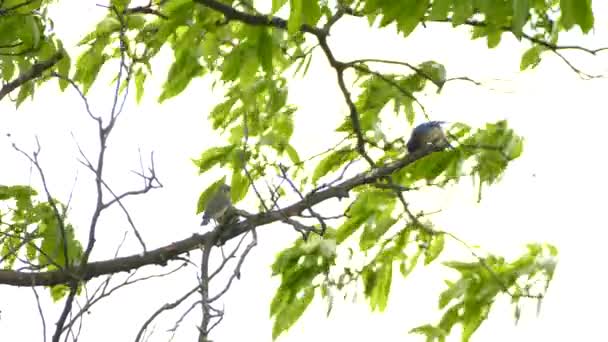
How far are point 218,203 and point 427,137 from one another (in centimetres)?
104

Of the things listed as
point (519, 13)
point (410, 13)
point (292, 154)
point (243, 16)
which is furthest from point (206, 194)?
point (519, 13)

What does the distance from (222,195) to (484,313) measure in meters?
1.37

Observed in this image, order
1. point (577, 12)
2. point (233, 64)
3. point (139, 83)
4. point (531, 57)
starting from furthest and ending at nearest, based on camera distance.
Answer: point (139, 83) < point (531, 57) < point (233, 64) < point (577, 12)

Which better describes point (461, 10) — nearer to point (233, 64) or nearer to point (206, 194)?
point (233, 64)

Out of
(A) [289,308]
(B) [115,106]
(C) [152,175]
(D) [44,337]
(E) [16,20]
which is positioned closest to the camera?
(D) [44,337]

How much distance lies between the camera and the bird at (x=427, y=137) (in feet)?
13.7

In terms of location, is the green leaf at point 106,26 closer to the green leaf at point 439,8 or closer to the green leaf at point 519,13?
the green leaf at point 439,8

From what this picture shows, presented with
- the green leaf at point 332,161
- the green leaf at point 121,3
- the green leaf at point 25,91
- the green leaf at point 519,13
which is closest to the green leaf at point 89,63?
the green leaf at point 121,3

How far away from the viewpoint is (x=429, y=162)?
4.07 meters

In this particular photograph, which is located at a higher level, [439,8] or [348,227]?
[348,227]

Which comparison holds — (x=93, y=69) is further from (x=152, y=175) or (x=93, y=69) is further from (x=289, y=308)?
(x=152, y=175)

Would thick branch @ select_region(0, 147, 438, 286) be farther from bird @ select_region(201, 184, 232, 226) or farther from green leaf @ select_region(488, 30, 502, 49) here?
green leaf @ select_region(488, 30, 502, 49)

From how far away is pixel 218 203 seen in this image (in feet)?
15.1

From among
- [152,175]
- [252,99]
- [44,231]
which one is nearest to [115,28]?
[252,99]
